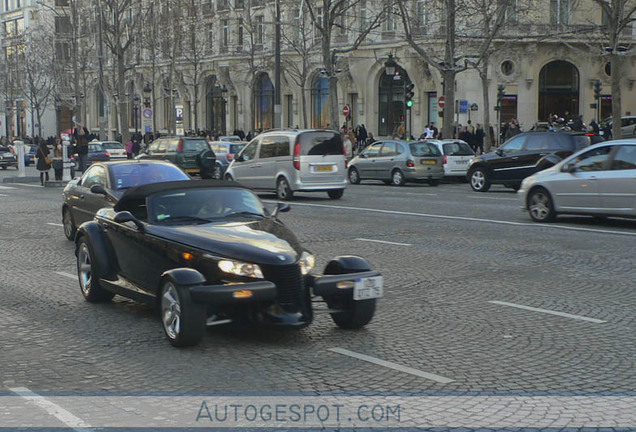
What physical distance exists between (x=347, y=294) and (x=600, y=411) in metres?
2.63

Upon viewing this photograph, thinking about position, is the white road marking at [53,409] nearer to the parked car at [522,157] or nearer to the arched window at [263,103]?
the parked car at [522,157]

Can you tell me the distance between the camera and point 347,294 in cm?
793

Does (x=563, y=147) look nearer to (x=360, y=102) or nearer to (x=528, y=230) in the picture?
(x=528, y=230)

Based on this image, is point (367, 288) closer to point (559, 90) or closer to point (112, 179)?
point (112, 179)

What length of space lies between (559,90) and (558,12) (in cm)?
466

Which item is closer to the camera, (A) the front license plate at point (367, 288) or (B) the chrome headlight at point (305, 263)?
(B) the chrome headlight at point (305, 263)

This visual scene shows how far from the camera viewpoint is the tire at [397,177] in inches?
1198

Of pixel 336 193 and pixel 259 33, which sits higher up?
pixel 259 33

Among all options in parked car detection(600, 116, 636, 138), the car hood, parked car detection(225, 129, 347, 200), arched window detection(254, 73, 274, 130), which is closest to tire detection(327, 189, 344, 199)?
parked car detection(225, 129, 347, 200)

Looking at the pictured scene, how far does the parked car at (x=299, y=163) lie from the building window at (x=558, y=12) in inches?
1178

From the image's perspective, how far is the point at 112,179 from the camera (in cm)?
1373

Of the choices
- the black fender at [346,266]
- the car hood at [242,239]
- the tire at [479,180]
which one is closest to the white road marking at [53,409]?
the car hood at [242,239]

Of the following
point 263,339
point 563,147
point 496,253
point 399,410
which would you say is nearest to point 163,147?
point 563,147

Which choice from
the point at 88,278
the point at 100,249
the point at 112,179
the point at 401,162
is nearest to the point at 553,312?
the point at 100,249
